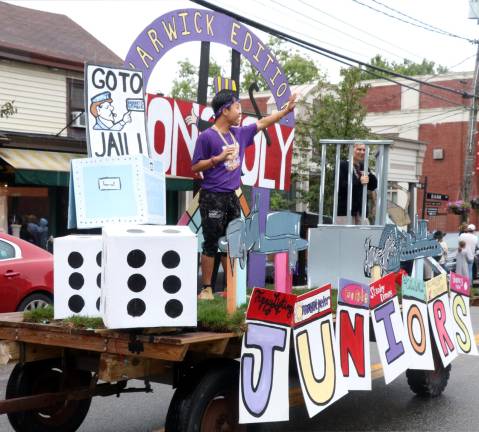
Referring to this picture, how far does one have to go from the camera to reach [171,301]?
4.27 meters

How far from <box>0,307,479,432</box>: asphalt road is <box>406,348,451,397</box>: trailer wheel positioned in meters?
0.08

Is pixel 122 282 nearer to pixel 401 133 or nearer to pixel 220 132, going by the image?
pixel 220 132

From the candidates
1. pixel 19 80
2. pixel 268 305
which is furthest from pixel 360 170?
pixel 19 80

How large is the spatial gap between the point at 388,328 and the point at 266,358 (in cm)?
146

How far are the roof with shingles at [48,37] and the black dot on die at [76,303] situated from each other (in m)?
14.6

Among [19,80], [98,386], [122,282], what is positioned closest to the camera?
[122,282]

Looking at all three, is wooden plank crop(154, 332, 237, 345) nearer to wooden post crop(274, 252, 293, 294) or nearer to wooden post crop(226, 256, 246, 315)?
wooden post crop(226, 256, 246, 315)

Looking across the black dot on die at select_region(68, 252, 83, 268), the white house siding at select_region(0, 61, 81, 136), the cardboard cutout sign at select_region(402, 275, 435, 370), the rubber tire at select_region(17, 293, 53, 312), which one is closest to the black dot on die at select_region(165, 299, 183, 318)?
the black dot on die at select_region(68, 252, 83, 268)

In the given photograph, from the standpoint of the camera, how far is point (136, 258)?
4.21 meters

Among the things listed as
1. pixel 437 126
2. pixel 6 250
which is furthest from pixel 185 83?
pixel 6 250

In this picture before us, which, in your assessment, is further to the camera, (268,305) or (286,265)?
(286,265)

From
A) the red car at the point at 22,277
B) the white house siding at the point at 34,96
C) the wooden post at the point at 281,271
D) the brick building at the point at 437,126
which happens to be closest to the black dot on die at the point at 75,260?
the wooden post at the point at 281,271

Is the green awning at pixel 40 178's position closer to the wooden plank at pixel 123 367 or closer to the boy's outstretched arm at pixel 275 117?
the boy's outstretched arm at pixel 275 117

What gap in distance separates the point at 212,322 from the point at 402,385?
11.9 feet
